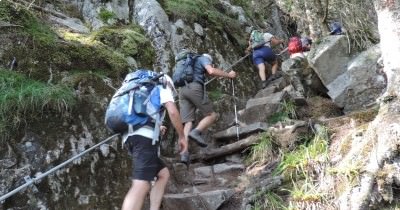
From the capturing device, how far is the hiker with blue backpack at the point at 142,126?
4.61 meters

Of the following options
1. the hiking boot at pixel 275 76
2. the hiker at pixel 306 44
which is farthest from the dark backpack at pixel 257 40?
the hiker at pixel 306 44

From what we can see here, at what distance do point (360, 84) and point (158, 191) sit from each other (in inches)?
199

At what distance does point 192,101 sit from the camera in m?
7.62

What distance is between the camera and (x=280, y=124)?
24.3 feet

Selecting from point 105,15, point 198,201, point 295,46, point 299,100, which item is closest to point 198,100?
point 198,201

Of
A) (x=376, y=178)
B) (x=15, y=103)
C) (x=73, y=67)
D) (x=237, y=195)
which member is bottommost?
(x=237, y=195)

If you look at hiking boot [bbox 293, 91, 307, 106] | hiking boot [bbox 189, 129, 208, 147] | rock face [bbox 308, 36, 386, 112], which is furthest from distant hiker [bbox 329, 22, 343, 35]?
hiking boot [bbox 189, 129, 208, 147]

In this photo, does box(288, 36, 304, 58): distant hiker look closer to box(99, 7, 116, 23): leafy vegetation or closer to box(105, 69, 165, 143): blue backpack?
box(99, 7, 116, 23): leafy vegetation

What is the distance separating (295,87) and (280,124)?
2197 millimetres

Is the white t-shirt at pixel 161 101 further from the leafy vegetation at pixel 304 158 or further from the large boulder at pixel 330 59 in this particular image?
the large boulder at pixel 330 59

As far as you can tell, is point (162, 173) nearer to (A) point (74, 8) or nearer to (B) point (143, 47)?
(B) point (143, 47)

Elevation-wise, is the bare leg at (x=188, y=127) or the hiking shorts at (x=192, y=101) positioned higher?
the hiking shorts at (x=192, y=101)

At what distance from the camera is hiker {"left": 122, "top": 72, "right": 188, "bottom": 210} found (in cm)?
453

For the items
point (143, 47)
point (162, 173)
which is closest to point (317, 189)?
point (162, 173)
